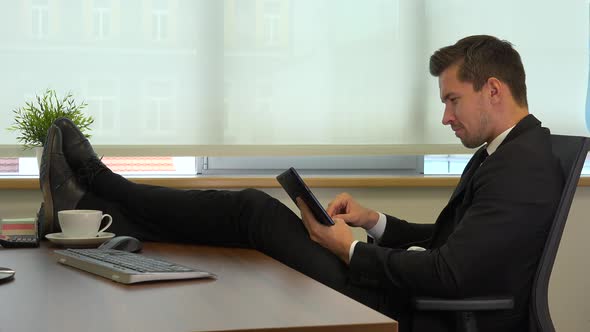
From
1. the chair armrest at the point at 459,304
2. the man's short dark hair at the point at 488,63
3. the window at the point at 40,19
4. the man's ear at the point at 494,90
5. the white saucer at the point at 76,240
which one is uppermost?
the window at the point at 40,19

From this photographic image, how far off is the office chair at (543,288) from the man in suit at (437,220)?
1.6 inches

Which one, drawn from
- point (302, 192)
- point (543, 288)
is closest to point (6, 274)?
point (302, 192)

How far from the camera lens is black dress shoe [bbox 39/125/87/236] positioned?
2.33 metres

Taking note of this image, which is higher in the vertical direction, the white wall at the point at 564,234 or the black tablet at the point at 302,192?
the black tablet at the point at 302,192

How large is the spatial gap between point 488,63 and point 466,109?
13 centimetres

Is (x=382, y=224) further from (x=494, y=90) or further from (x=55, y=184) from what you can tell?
(x=55, y=184)

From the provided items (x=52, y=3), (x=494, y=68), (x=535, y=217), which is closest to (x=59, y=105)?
(x=52, y=3)

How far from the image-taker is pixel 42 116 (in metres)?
2.91

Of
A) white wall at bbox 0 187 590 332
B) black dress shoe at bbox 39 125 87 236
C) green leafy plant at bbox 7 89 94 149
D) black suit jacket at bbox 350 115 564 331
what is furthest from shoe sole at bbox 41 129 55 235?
white wall at bbox 0 187 590 332

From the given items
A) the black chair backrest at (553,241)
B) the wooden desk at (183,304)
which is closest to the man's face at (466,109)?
the black chair backrest at (553,241)

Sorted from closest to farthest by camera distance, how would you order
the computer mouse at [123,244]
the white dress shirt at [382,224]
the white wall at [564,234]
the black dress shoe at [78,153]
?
the computer mouse at [123,244], the white dress shirt at [382,224], the black dress shoe at [78,153], the white wall at [564,234]

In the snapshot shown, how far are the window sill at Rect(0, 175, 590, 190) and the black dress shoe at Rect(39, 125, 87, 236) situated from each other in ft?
1.96

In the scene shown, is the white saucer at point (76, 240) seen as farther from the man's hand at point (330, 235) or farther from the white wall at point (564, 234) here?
the white wall at point (564, 234)

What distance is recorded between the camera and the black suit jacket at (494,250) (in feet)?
6.29
